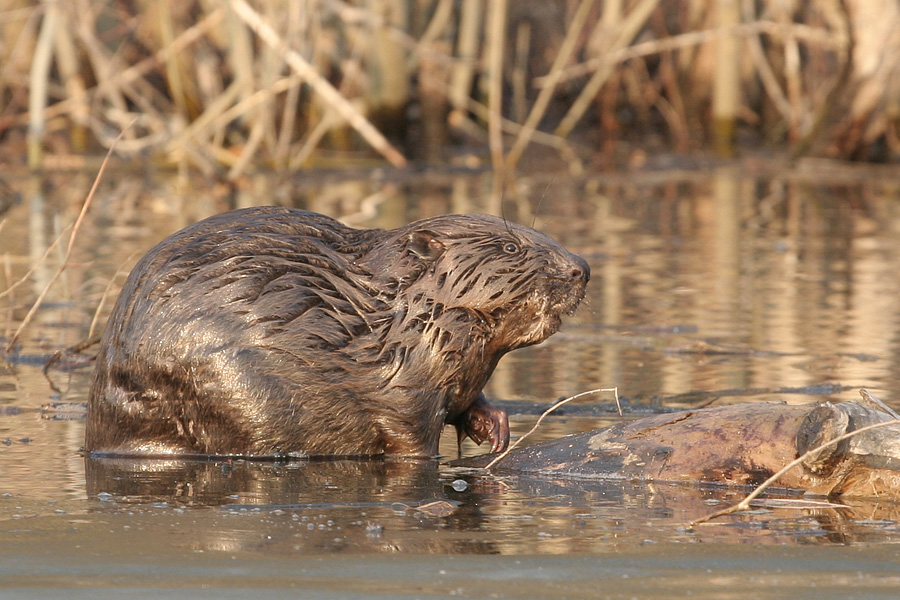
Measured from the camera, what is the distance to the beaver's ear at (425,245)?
14.3 ft

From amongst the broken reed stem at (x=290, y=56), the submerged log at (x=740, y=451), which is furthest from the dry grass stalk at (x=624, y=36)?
the submerged log at (x=740, y=451)

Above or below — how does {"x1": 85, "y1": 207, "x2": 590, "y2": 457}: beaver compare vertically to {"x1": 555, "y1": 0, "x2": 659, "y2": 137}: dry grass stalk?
below

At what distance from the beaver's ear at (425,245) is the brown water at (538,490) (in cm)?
51

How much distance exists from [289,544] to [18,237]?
22.1 ft

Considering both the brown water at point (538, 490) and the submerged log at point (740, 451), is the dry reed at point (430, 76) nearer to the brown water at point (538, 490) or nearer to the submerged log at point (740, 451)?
the brown water at point (538, 490)

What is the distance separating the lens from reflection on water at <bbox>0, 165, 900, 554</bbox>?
340 centimetres

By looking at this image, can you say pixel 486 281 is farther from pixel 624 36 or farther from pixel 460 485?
pixel 624 36

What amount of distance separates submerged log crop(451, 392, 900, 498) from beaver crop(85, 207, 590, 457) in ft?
0.93

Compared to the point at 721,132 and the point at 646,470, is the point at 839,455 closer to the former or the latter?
the point at 646,470

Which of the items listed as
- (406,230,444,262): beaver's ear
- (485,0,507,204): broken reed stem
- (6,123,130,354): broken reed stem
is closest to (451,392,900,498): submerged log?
(406,230,444,262): beaver's ear

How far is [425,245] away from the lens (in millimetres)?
4363

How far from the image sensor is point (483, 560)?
301 centimetres

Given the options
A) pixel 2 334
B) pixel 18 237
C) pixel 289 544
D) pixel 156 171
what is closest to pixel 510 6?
pixel 156 171

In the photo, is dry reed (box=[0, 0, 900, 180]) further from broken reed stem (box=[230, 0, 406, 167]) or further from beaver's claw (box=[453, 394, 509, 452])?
beaver's claw (box=[453, 394, 509, 452])
